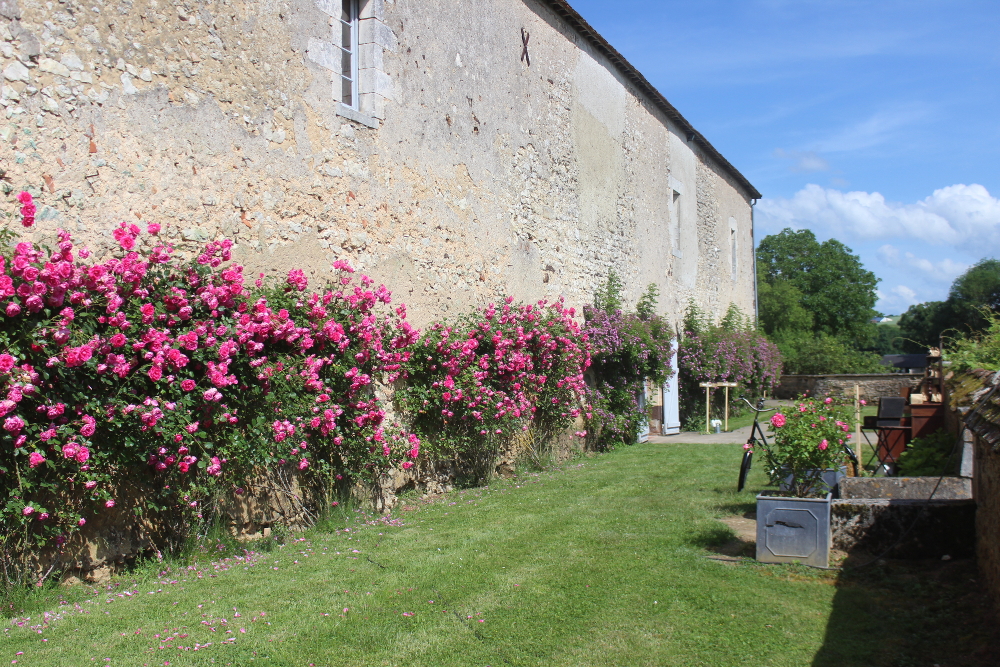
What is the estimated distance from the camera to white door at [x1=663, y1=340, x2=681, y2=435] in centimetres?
1303

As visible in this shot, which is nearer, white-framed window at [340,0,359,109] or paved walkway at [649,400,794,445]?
white-framed window at [340,0,359,109]

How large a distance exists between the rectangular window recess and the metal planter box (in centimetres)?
457

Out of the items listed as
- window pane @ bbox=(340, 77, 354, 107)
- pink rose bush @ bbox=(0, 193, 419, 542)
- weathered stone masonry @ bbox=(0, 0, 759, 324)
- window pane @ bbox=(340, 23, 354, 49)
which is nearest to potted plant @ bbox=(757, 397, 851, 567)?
pink rose bush @ bbox=(0, 193, 419, 542)

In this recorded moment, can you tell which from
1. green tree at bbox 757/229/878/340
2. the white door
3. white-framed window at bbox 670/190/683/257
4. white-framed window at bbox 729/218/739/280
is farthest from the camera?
green tree at bbox 757/229/878/340

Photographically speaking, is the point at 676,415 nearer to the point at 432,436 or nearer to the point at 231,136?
the point at 432,436

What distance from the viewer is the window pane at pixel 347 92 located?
6703mm

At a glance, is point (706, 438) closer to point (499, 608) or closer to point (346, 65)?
point (346, 65)

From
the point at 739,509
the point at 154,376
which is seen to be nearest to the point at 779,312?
the point at 739,509

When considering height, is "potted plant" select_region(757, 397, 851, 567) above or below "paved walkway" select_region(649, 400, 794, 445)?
above

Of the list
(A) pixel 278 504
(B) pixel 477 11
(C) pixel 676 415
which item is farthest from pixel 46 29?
(C) pixel 676 415

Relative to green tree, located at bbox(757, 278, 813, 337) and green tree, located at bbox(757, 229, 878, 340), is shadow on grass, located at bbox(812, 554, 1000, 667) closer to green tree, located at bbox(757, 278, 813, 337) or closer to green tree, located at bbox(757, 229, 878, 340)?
green tree, located at bbox(757, 278, 813, 337)

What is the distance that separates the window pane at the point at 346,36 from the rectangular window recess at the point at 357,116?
630mm

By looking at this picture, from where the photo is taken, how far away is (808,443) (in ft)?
16.5

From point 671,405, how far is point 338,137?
28.5 feet
